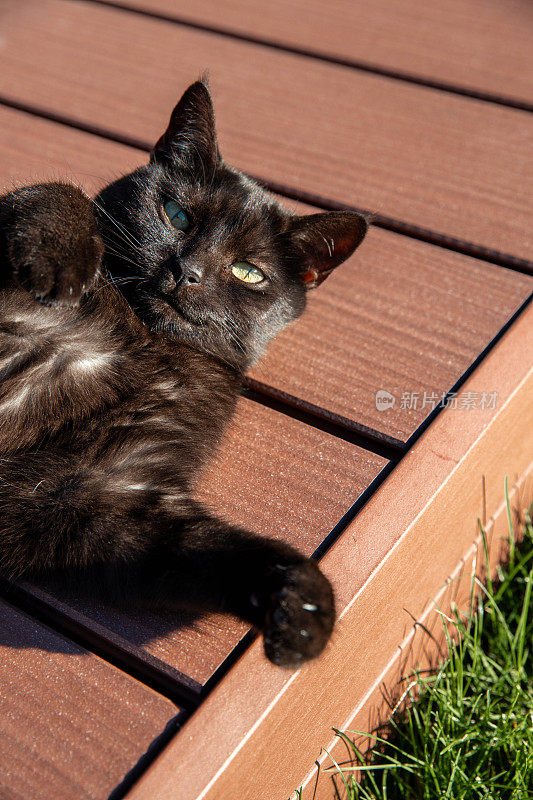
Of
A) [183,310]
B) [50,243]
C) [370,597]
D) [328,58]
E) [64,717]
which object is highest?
[328,58]

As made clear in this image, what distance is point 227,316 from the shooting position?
1.10 meters

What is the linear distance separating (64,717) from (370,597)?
0.39m

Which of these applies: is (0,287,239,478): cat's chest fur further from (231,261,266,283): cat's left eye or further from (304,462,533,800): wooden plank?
(304,462,533,800): wooden plank

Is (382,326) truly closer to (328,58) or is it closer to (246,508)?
(246,508)

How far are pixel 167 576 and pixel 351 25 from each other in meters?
1.89

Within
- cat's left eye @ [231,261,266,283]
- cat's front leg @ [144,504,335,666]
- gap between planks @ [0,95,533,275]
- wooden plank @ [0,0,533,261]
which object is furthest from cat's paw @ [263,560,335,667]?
wooden plank @ [0,0,533,261]

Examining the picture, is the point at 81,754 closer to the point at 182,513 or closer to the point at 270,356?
the point at 182,513

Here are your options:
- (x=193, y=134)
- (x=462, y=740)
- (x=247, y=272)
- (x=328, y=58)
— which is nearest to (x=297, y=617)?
(x=462, y=740)

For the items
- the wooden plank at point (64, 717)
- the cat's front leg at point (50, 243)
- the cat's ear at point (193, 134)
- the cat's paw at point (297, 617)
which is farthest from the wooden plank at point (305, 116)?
the wooden plank at point (64, 717)

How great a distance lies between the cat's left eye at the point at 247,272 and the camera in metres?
1.14

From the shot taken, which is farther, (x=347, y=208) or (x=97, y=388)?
(x=347, y=208)

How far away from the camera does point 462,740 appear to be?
0.94 metres

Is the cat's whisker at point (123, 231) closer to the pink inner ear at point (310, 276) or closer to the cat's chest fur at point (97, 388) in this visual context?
the cat's chest fur at point (97, 388)

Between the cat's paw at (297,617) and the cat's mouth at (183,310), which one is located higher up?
the cat's mouth at (183,310)
